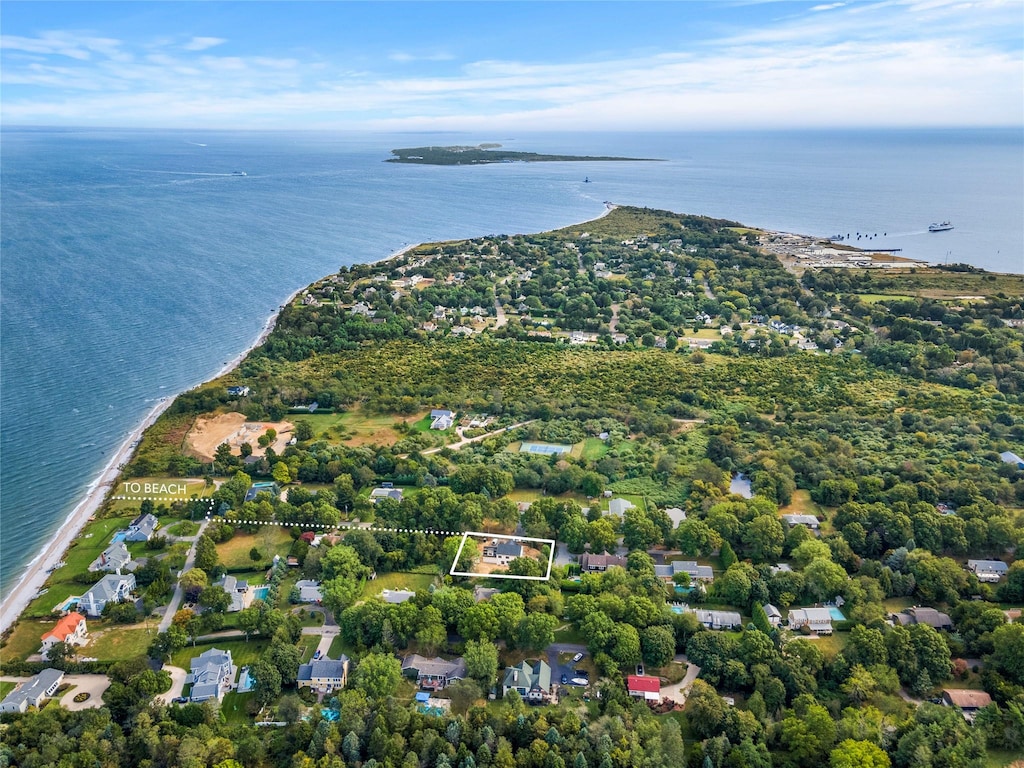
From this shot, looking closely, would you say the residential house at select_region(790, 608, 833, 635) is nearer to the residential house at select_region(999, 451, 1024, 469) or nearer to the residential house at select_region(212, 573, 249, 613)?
the residential house at select_region(999, 451, 1024, 469)

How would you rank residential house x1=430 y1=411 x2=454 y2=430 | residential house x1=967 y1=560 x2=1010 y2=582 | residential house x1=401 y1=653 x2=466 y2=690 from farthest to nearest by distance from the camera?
residential house x1=430 y1=411 x2=454 y2=430, residential house x1=967 y1=560 x2=1010 y2=582, residential house x1=401 y1=653 x2=466 y2=690

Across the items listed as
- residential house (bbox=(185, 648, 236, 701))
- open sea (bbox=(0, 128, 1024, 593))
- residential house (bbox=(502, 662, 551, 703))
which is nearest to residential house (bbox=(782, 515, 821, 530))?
residential house (bbox=(502, 662, 551, 703))

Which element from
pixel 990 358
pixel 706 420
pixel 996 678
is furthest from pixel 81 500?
pixel 990 358

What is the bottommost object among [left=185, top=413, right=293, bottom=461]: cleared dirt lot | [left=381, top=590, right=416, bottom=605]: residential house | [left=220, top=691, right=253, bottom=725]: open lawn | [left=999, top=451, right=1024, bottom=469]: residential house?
[left=220, top=691, right=253, bottom=725]: open lawn

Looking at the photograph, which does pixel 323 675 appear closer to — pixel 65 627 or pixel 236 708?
pixel 236 708

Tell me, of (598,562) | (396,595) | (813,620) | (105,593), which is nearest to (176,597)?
(105,593)

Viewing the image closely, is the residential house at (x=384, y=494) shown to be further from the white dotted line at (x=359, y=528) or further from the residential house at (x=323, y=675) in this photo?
the residential house at (x=323, y=675)

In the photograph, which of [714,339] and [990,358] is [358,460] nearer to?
[714,339]
